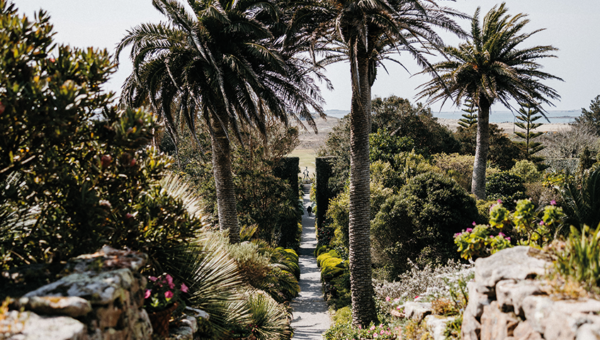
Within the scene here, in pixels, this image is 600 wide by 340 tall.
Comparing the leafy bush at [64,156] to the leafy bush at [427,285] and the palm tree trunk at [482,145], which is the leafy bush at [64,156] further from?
the palm tree trunk at [482,145]

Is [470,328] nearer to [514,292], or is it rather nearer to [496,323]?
[496,323]

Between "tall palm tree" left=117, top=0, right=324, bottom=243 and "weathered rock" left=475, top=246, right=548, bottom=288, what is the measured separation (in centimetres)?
593

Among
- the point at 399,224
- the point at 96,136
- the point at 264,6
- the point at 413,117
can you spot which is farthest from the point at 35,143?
the point at 413,117

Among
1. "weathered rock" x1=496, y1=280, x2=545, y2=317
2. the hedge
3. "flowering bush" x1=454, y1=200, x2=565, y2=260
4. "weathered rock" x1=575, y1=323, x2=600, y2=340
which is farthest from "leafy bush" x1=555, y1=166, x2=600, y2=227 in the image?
the hedge

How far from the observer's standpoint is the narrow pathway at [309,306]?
10.3 meters

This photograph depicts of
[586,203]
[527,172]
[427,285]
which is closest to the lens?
[586,203]

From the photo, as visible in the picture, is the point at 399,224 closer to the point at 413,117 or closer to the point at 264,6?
the point at 264,6

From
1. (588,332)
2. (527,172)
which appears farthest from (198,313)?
(527,172)

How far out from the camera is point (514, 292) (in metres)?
3.12

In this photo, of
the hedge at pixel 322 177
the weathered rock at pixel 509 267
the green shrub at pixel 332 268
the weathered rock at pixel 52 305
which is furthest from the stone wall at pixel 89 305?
the hedge at pixel 322 177

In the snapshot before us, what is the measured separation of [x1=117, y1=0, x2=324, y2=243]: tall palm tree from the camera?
8094 millimetres

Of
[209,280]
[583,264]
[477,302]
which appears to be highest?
[583,264]

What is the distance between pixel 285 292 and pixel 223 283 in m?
7.79

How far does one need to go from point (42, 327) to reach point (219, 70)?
21.1ft
